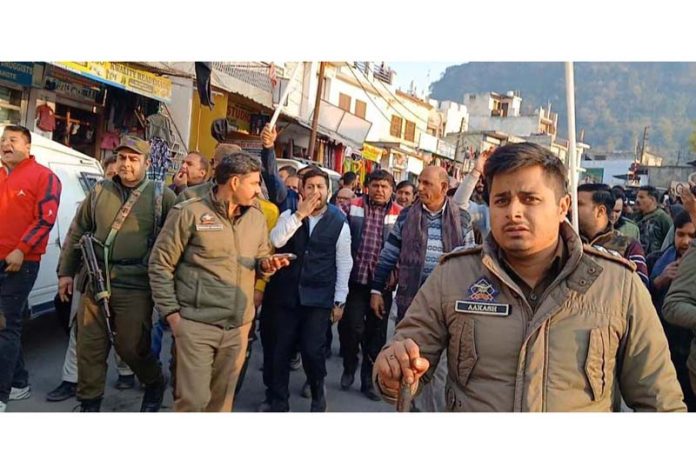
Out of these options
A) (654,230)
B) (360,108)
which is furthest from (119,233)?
(360,108)

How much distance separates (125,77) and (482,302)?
9.17 metres

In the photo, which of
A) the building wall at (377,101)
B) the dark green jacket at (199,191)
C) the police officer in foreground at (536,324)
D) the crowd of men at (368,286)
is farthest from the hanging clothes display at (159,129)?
the building wall at (377,101)

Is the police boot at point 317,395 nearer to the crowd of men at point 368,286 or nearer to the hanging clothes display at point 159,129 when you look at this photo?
the crowd of men at point 368,286

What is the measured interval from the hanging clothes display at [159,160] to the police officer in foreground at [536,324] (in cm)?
1070

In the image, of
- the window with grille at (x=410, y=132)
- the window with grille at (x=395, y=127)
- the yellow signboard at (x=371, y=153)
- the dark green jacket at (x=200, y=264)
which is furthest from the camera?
the window with grille at (x=410, y=132)

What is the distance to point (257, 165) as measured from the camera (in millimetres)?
3615

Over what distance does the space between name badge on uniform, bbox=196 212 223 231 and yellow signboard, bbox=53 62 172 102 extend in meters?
5.92

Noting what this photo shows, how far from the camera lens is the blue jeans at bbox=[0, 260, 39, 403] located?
382 cm

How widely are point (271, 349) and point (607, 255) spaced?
3302 mm

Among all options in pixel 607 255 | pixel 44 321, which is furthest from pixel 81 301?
pixel 607 255

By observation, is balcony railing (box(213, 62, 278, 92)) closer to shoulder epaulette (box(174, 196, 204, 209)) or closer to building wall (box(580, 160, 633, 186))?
shoulder epaulette (box(174, 196, 204, 209))

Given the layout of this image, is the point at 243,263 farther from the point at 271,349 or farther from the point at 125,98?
the point at 125,98

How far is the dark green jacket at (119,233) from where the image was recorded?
3848mm

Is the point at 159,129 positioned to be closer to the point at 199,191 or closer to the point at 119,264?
the point at 119,264
